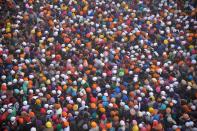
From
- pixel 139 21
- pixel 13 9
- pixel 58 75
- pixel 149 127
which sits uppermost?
pixel 13 9

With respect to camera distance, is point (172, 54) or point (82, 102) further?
point (172, 54)

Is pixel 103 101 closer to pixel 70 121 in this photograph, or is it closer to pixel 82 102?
pixel 82 102

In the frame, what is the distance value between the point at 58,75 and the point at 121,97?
1.01m

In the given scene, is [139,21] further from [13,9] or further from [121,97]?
[13,9]

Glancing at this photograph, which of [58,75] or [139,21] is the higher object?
[139,21]

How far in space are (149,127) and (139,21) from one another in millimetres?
2296

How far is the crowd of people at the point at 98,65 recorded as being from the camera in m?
4.00

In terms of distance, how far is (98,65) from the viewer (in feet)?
15.3

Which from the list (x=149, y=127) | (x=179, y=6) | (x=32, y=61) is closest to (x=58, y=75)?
(x=32, y=61)

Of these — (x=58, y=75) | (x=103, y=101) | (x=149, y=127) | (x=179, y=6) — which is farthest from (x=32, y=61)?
(x=179, y=6)

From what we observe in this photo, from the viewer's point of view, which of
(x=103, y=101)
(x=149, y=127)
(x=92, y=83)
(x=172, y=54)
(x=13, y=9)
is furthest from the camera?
(x=13, y=9)

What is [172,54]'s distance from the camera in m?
4.88

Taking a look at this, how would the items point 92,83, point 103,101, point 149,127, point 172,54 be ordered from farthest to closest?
1. point 172,54
2. point 92,83
3. point 103,101
4. point 149,127

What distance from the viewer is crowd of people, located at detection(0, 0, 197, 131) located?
13.1 ft
